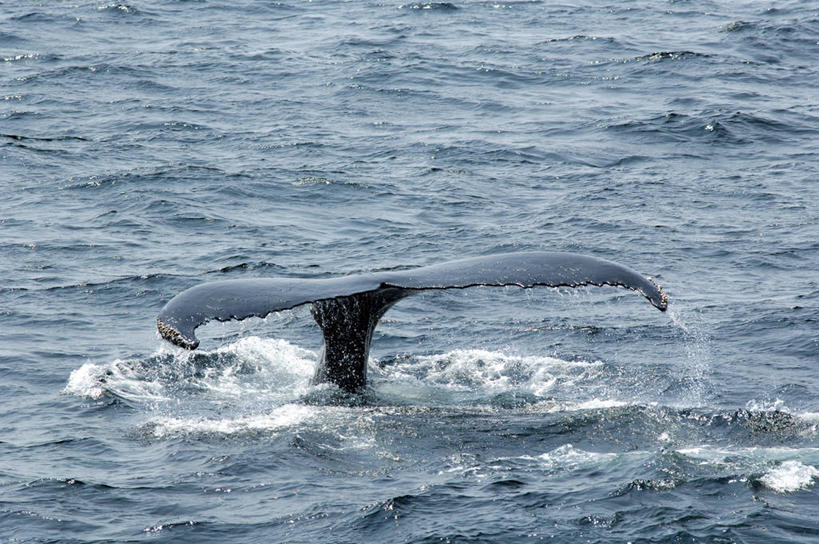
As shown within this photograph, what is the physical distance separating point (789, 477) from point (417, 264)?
6.89 m

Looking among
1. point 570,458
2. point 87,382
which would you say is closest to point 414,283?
point 570,458

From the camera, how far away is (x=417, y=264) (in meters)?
13.9

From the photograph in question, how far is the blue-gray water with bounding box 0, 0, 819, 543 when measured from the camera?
764cm

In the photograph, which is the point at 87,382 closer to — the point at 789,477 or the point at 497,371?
the point at 497,371

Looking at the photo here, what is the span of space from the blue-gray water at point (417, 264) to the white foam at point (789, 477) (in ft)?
0.07

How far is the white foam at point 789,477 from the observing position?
740 cm

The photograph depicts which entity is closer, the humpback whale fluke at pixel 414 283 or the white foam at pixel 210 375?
the humpback whale fluke at pixel 414 283

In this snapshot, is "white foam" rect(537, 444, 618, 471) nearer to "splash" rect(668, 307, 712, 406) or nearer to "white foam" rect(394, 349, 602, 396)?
"white foam" rect(394, 349, 602, 396)

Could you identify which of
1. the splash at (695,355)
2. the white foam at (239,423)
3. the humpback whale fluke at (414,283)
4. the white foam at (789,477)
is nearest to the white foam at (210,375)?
the white foam at (239,423)

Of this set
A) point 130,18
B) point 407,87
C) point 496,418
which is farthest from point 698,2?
point 496,418

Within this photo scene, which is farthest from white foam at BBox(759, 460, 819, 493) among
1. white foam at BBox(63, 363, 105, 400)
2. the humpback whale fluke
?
white foam at BBox(63, 363, 105, 400)

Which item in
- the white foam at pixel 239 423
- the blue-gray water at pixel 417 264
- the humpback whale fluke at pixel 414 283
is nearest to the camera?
the humpback whale fluke at pixel 414 283

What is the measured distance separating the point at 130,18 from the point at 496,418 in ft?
75.4

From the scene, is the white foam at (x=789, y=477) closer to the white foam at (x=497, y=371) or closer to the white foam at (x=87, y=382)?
the white foam at (x=497, y=371)
